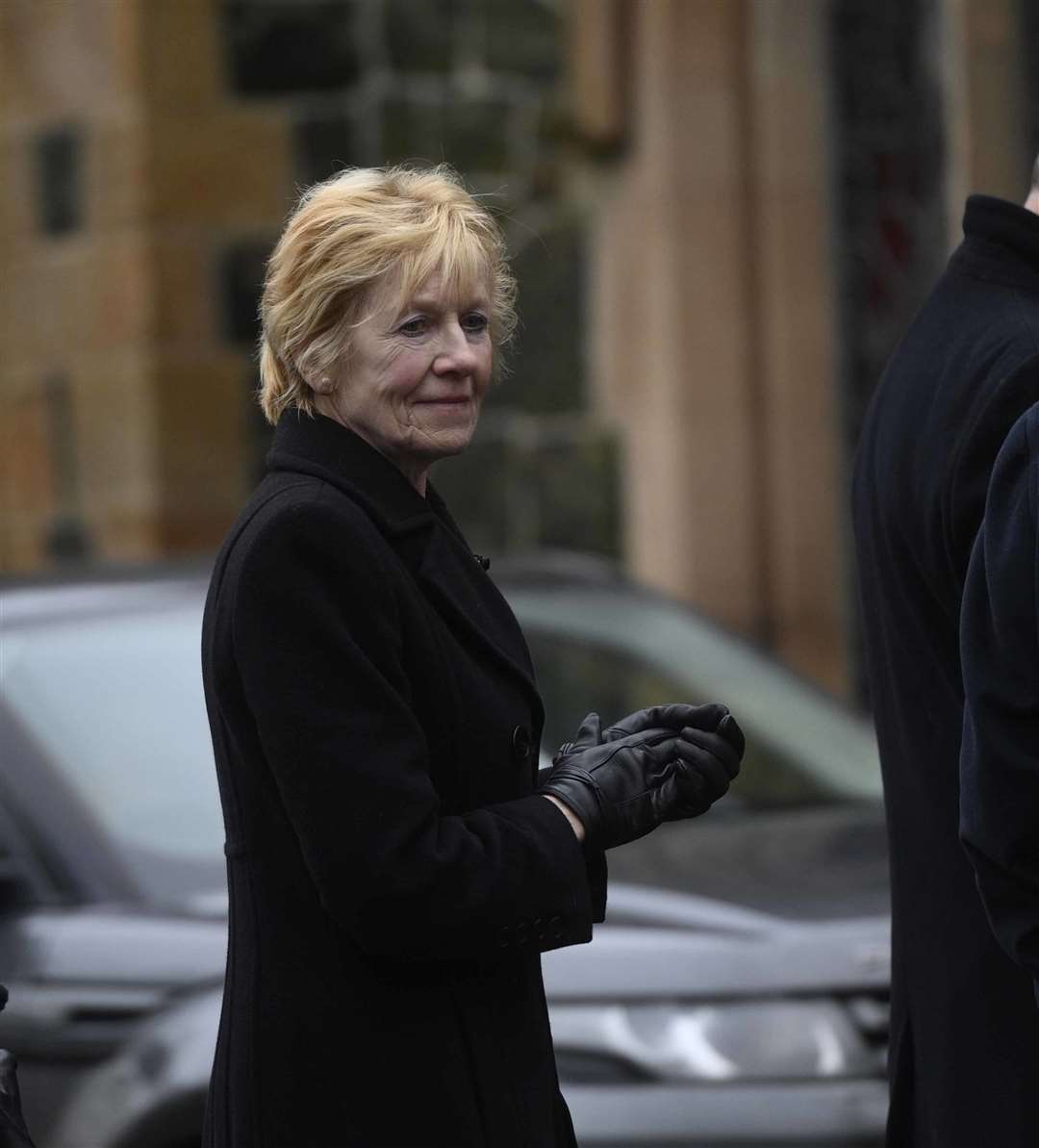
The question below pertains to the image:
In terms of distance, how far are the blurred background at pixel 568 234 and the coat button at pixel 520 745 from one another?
558 centimetres

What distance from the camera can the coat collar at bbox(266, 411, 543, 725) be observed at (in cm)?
236

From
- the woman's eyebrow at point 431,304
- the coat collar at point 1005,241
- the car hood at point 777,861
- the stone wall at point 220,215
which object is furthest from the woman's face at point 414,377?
the stone wall at point 220,215

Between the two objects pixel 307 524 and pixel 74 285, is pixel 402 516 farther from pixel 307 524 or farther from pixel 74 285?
pixel 74 285

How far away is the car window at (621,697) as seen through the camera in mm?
4617

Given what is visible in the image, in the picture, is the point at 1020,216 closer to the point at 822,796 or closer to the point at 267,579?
the point at 267,579

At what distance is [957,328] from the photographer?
2748 millimetres

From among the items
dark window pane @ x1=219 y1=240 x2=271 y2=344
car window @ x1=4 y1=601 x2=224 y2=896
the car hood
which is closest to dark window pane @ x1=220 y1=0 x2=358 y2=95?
dark window pane @ x1=219 y1=240 x2=271 y2=344

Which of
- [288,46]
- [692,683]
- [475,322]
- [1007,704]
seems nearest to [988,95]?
[288,46]

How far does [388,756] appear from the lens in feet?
7.29

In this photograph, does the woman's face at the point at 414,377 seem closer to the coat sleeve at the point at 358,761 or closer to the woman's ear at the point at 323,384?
the woman's ear at the point at 323,384

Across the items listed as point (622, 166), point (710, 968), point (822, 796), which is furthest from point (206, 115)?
point (710, 968)

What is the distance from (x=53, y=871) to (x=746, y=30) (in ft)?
16.3

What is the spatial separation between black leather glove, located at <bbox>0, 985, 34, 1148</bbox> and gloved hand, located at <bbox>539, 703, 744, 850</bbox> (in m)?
0.58

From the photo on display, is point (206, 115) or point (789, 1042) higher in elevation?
point (206, 115)
